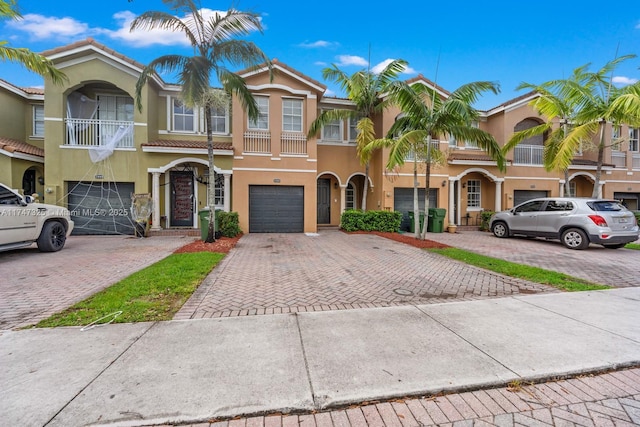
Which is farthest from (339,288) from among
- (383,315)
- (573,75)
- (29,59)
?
(573,75)

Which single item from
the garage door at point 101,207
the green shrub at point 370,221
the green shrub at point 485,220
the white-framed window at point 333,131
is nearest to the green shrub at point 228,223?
the garage door at point 101,207

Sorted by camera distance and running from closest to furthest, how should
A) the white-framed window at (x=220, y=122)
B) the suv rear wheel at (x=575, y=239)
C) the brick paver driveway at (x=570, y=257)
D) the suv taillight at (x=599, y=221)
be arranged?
the brick paver driveway at (x=570, y=257) < the suv taillight at (x=599, y=221) < the suv rear wheel at (x=575, y=239) < the white-framed window at (x=220, y=122)

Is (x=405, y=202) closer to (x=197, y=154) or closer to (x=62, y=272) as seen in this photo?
(x=197, y=154)

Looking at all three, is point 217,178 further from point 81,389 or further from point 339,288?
point 81,389

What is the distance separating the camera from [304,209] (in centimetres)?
1420

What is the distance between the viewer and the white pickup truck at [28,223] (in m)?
7.48

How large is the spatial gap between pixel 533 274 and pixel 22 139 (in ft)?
68.7

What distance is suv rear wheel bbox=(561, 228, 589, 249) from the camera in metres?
9.89

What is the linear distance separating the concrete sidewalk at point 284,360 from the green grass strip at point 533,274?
1429 millimetres

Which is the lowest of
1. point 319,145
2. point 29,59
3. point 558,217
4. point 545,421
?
point 545,421

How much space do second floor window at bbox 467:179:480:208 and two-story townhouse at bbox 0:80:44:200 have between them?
21784 millimetres

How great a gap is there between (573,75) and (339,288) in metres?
14.9

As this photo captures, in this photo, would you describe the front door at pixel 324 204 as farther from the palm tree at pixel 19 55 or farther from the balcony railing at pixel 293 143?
the palm tree at pixel 19 55

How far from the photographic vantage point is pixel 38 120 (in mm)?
→ 14398
